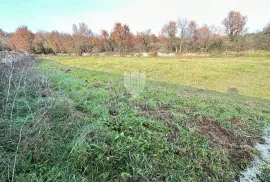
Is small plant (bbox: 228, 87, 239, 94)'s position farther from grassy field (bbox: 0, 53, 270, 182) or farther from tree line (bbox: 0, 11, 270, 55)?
tree line (bbox: 0, 11, 270, 55)

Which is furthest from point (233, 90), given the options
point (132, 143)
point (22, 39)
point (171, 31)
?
point (22, 39)

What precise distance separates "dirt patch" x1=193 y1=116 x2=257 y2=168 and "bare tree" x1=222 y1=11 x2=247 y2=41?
92.5 feet

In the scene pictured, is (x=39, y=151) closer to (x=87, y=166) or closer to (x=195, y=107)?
(x=87, y=166)

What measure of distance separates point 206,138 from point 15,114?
10.5 feet

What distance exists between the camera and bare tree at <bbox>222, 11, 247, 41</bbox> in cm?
2517

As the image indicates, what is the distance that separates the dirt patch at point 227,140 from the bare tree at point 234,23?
28.2 m

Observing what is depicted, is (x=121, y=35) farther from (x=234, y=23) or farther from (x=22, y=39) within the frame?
(x=234, y=23)

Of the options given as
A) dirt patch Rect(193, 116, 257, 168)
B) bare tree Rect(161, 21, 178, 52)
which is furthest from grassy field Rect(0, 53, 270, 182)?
bare tree Rect(161, 21, 178, 52)

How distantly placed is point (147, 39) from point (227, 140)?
27302 millimetres

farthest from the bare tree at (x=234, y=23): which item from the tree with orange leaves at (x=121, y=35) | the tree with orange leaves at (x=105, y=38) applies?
the tree with orange leaves at (x=105, y=38)

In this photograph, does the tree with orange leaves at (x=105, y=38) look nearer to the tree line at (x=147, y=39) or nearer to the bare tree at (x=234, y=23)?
the tree line at (x=147, y=39)

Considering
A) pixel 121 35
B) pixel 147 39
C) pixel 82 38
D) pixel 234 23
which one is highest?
pixel 234 23

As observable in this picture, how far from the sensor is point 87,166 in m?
1.76

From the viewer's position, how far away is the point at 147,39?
27.8 m
